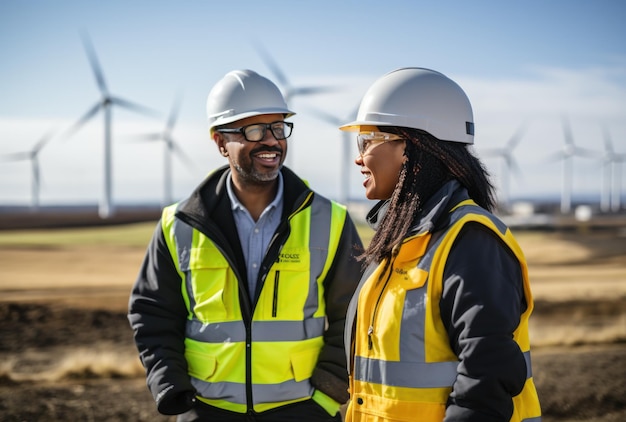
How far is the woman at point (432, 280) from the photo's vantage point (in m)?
2.03

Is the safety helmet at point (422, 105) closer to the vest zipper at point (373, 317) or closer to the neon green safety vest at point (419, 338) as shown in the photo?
the neon green safety vest at point (419, 338)

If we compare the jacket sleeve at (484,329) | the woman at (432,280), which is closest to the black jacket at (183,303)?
the woman at (432,280)

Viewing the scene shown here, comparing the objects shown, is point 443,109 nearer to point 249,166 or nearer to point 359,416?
point 359,416

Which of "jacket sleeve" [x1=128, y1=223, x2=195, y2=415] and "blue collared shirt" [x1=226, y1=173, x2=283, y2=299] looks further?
"blue collared shirt" [x1=226, y1=173, x2=283, y2=299]

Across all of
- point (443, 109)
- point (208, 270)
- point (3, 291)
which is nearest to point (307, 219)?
point (208, 270)

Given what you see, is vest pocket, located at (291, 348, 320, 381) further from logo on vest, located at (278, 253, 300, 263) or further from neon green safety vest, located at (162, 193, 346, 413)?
logo on vest, located at (278, 253, 300, 263)

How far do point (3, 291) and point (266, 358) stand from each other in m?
15.8

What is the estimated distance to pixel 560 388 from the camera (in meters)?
7.31

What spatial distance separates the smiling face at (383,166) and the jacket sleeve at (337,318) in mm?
1027

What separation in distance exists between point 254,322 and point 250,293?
0.19 m

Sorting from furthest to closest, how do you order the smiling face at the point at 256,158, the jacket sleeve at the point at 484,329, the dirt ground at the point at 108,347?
1. the dirt ground at the point at 108,347
2. the smiling face at the point at 256,158
3. the jacket sleeve at the point at 484,329

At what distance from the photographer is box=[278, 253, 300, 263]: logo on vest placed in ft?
11.9

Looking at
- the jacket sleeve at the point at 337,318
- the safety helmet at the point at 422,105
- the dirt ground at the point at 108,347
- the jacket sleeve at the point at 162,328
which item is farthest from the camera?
the dirt ground at the point at 108,347

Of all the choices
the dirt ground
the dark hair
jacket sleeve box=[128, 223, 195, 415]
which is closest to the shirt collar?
jacket sleeve box=[128, 223, 195, 415]
